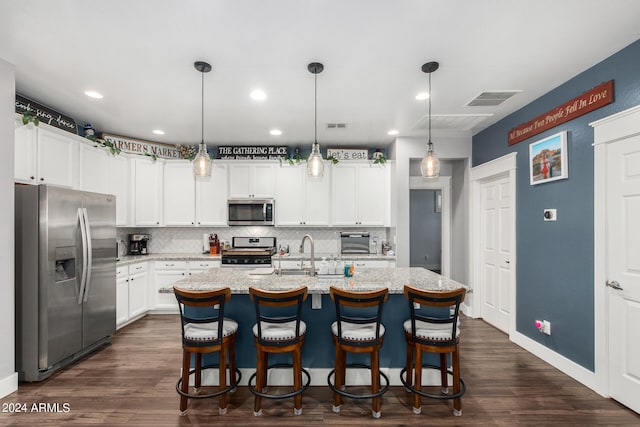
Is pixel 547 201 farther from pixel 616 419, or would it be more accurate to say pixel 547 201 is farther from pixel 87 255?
pixel 87 255

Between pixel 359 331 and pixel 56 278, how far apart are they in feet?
9.72

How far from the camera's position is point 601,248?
2.65 m

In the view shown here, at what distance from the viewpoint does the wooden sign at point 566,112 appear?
8.64 feet

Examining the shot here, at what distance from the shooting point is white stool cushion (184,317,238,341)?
7.64 ft

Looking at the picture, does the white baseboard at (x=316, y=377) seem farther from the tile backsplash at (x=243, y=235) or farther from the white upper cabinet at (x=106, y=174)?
the white upper cabinet at (x=106, y=174)

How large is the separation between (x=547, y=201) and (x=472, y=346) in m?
1.87

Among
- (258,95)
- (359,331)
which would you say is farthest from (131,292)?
(359,331)

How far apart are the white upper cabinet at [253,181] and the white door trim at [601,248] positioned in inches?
162

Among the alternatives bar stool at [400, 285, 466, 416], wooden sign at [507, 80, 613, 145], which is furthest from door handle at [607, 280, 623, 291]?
wooden sign at [507, 80, 613, 145]

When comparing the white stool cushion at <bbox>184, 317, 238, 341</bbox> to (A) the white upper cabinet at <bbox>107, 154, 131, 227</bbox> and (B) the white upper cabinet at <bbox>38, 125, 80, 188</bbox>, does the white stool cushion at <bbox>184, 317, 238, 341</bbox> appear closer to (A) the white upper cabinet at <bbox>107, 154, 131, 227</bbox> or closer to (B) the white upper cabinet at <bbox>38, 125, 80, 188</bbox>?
(B) the white upper cabinet at <bbox>38, 125, 80, 188</bbox>

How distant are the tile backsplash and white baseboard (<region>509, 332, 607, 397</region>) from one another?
244 centimetres

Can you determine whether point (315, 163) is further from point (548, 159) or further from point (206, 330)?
point (548, 159)

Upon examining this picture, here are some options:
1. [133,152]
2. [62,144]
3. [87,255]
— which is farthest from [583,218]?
[133,152]

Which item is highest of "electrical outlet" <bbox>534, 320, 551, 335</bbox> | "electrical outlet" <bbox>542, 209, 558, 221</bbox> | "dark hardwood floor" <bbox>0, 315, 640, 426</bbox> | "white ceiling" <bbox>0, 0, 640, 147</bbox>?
"white ceiling" <bbox>0, 0, 640, 147</bbox>
